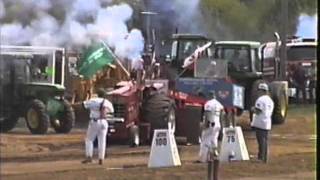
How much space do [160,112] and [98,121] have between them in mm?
1547

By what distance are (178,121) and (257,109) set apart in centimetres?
158

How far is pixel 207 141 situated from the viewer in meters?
16.2

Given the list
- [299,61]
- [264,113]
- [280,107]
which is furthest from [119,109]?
[299,61]

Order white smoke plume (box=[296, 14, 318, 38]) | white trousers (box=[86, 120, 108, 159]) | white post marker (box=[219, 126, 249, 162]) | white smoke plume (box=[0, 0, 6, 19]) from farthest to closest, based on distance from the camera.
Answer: white post marker (box=[219, 126, 249, 162]), white smoke plume (box=[296, 14, 318, 38]), white trousers (box=[86, 120, 108, 159]), white smoke plume (box=[0, 0, 6, 19])

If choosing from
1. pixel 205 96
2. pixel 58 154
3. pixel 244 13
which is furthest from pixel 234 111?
pixel 58 154

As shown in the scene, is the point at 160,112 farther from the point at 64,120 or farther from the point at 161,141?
the point at 64,120

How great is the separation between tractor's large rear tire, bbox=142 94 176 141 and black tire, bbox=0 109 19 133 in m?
3.10

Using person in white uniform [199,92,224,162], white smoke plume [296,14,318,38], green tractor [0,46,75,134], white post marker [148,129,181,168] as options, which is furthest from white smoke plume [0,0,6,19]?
white smoke plume [296,14,318,38]

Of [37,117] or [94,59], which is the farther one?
[94,59]

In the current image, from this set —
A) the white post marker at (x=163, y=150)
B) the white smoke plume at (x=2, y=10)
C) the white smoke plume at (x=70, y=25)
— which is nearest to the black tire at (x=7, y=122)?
the white smoke plume at (x=70, y=25)

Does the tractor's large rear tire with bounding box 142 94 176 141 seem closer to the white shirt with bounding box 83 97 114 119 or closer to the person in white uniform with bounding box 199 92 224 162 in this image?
the person in white uniform with bounding box 199 92 224 162

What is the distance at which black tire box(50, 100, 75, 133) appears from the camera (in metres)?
13.7

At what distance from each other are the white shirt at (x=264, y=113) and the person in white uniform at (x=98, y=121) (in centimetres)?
316

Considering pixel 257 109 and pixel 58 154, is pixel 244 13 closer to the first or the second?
pixel 257 109
